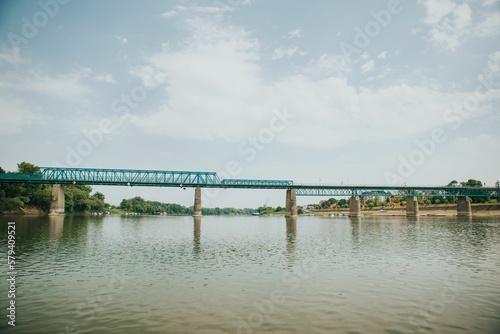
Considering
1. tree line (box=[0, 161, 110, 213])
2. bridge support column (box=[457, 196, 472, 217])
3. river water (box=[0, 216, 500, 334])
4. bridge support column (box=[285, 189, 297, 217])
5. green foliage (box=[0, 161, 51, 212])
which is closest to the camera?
river water (box=[0, 216, 500, 334])

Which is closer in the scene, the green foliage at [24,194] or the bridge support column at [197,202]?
the green foliage at [24,194]

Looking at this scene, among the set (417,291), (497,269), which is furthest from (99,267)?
(497,269)

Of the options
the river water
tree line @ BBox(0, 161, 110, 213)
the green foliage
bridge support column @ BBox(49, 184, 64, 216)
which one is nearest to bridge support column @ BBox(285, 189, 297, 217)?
bridge support column @ BBox(49, 184, 64, 216)

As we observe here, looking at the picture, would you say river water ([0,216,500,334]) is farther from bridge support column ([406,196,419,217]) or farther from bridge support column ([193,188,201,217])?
bridge support column ([406,196,419,217])

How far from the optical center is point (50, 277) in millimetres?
17641

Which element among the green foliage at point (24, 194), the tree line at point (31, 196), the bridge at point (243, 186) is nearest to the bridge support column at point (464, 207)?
the bridge at point (243, 186)

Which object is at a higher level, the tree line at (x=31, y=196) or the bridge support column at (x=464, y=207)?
the tree line at (x=31, y=196)

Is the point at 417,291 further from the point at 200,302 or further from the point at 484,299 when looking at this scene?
the point at 200,302

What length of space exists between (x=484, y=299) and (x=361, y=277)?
235 inches

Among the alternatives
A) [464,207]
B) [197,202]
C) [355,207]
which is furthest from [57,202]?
[464,207]

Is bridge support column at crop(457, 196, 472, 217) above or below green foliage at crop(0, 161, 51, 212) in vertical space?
below

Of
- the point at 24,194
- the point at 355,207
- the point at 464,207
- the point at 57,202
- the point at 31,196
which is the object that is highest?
the point at 24,194

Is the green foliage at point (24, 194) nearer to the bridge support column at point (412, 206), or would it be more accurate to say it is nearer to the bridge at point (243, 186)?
the bridge at point (243, 186)

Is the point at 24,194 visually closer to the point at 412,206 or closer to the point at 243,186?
the point at 243,186
